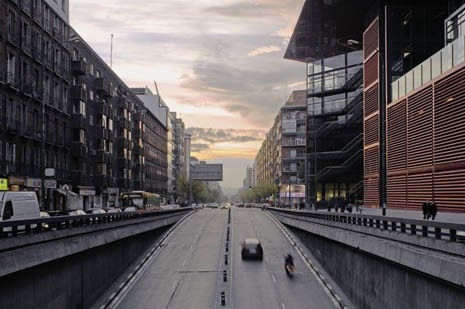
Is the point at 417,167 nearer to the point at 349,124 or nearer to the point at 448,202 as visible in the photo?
the point at 448,202

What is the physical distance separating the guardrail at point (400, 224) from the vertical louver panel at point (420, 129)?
35.6ft

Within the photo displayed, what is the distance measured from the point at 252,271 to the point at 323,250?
234 inches

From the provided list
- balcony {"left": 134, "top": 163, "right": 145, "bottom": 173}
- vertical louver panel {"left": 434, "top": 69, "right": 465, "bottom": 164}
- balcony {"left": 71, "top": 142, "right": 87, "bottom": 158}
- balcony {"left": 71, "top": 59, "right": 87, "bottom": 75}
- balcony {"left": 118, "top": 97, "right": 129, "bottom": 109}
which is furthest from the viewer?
balcony {"left": 134, "top": 163, "right": 145, "bottom": 173}

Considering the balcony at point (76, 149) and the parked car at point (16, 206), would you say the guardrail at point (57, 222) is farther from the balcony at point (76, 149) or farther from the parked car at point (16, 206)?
the balcony at point (76, 149)

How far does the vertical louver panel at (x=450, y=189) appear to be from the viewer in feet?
134

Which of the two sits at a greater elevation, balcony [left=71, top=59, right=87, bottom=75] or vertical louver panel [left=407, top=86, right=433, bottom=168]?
balcony [left=71, top=59, right=87, bottom=75]

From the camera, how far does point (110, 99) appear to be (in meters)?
98.9

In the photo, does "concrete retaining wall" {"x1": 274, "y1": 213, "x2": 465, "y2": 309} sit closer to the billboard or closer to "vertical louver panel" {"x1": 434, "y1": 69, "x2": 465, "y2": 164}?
"vertical louver panel" {"x1": 434, "y1": 69, "x2": 465, "y2": 164}

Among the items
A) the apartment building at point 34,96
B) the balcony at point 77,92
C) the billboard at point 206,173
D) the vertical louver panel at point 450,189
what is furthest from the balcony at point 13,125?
the billboard at point 206,173

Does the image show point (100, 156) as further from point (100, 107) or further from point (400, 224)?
point (400, 224)

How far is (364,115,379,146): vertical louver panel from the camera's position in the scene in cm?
6731

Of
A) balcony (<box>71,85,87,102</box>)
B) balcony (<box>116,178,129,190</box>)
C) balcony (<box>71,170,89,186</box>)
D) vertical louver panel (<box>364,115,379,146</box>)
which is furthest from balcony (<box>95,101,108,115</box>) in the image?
vertical louver panel (<box>364,115,379,146</box>)

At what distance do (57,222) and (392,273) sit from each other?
47.9 feet

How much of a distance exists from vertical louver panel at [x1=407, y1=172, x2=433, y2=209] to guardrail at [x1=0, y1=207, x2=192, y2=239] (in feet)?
81.2
